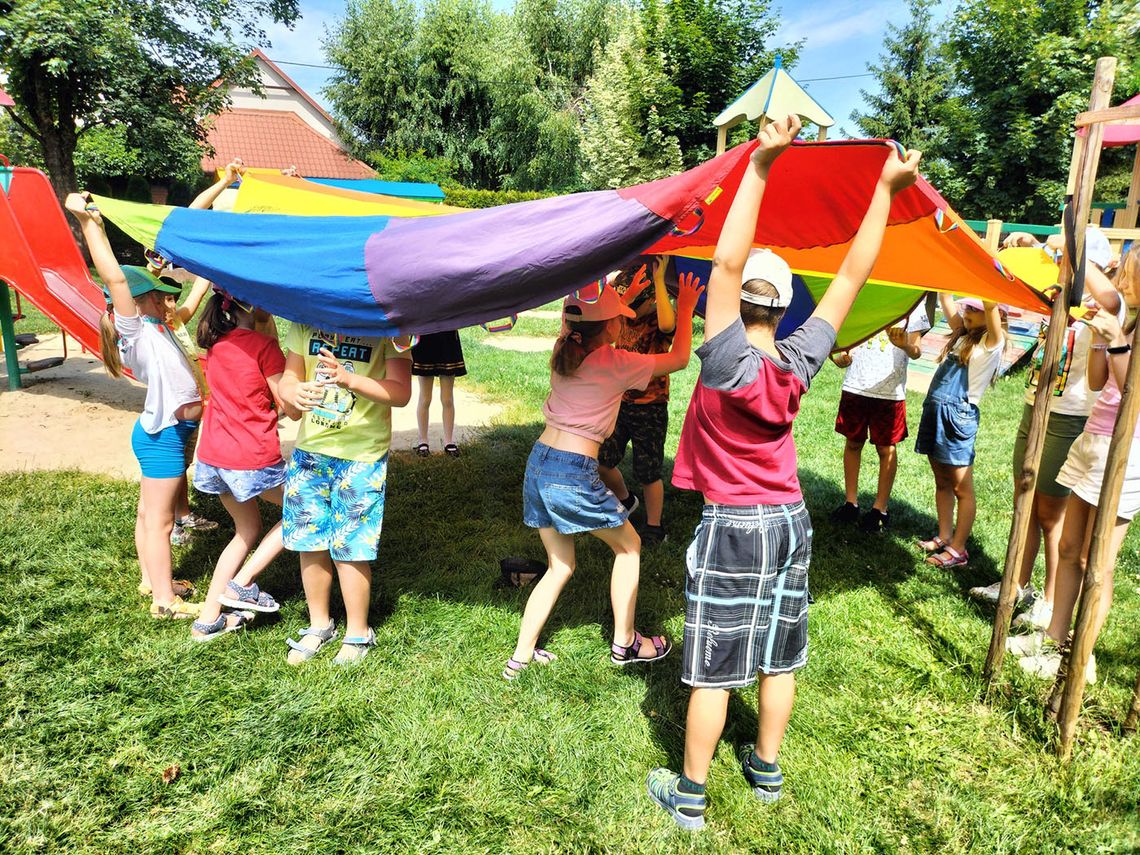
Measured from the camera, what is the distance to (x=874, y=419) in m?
4.94

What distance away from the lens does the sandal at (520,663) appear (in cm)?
326

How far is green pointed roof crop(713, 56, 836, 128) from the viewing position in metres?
8.18

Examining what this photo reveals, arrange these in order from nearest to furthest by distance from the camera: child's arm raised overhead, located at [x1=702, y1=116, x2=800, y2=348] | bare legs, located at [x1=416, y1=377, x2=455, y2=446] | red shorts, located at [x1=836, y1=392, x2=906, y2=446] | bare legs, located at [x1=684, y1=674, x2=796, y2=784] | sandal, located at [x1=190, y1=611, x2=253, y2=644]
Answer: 1. child's arm raised overhead, located at [x1=702, y1=116, x2=800, y2=348]
2. bare legs, located at [x1=684, y1=674, x2=796, y2=784]
3. sandal, located at [x1=190, y1=611, x2=253, y2=644]
4. red shorts, located at [x1=836, y1=392, x2=906, y2=446]
5. bare legs, located at [x1=416, y1=377, x2=455, y2=446]

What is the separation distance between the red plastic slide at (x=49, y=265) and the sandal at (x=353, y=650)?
520 cm

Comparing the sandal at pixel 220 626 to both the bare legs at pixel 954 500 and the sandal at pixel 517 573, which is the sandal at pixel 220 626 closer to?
the sandal at pixel 517 573

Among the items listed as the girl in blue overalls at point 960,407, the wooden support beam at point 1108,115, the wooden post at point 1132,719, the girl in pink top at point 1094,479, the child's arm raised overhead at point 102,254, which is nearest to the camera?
the wooden support beam at point 1108,115

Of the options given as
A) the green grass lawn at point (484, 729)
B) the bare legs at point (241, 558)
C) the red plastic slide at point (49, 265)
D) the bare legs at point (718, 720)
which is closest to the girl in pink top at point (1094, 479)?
the green grass lawn at point (484, 729)

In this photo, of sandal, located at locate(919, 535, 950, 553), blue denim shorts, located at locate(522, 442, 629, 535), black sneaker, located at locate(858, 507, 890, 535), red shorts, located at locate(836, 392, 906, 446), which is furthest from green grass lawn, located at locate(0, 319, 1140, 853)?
red shorts, located at locate(836, 392, 906, 446)

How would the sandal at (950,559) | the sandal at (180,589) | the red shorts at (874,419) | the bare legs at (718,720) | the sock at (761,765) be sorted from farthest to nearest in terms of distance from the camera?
the red shorts at (874,419), the sandal at (950,559), the sandal at (180,589), the sock at (761,765), the bare legs at (718,720)

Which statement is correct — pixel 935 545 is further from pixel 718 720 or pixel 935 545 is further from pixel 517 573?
pixel 718 720

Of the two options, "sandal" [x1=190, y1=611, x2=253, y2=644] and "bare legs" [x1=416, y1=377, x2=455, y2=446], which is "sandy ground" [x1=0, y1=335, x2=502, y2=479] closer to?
"bare legs" [x1=416, y1=377, x2=455, y2=446]

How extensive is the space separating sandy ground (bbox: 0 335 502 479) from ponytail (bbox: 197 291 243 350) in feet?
8.78

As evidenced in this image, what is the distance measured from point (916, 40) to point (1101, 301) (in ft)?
125

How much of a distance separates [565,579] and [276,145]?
116ft
